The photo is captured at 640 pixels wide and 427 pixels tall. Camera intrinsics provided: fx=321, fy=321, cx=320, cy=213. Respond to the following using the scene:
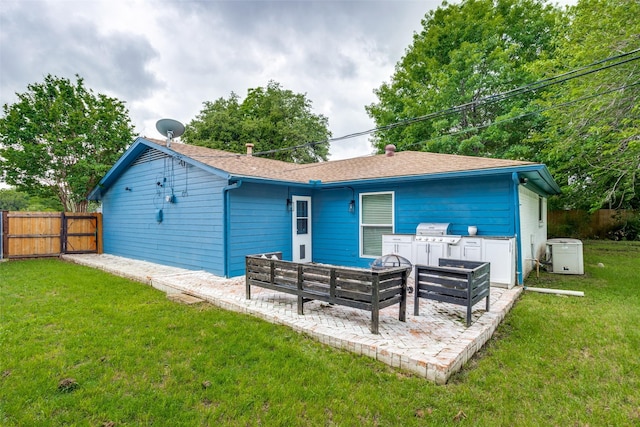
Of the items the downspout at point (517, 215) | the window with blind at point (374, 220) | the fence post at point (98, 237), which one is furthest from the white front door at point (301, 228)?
the fence post at point (98, 237)

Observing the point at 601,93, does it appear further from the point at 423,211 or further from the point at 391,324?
the point at 391,324

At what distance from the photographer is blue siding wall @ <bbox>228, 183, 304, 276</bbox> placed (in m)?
6.75

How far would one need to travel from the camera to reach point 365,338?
3404 millimetres

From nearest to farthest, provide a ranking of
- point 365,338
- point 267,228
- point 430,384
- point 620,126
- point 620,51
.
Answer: point 430,384, point 365,338, point 267,228, point 620,51, point 620,126

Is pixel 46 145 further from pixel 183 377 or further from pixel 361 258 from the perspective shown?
→ pixel 183 377

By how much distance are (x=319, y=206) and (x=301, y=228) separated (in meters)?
0.75

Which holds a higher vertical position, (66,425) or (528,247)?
(528,247)

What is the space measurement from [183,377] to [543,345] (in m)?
3.75

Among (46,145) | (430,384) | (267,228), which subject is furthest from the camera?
(46,145)

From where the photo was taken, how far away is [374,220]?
760 centimetres

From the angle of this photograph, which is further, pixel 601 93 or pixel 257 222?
pixel 601 93

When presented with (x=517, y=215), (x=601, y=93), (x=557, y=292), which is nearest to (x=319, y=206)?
(x=517, y=215)

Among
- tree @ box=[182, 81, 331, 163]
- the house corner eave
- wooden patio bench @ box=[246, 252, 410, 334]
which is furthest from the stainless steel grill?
tree @ box=[182, 81, 331, 163]

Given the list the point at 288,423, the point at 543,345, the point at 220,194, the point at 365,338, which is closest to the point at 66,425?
the point at 288,423
